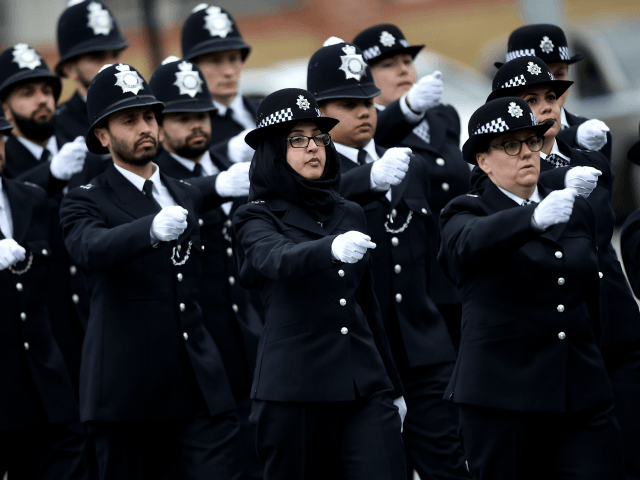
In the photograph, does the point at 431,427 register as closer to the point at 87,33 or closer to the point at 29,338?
the point at 29,338

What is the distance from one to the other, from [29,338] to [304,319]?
197cm

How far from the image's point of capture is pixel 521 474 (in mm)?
5492

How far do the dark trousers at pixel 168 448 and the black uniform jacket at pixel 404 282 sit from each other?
3.34ft

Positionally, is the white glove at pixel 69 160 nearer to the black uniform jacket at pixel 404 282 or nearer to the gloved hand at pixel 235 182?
the gloved hand at pixel 235 182

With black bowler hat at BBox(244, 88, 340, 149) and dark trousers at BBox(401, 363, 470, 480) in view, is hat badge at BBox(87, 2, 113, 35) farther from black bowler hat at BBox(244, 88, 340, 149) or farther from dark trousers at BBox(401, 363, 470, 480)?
dark trousers at BBox(401, 363, 470, 480)

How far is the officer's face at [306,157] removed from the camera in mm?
5773

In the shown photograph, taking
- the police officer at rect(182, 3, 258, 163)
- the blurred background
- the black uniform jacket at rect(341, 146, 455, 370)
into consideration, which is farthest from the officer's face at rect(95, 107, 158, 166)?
the blurred background

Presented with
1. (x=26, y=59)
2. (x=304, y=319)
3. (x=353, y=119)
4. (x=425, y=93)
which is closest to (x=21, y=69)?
(x=26, y=59)

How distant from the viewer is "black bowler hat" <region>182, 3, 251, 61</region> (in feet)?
27.6

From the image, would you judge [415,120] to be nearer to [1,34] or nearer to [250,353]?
[250,353]

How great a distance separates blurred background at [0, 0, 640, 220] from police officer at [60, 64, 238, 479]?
7157mm

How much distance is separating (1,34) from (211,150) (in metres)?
Answer: 16.3

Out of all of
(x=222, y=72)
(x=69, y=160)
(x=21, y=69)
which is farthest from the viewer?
(x=222, y=72)

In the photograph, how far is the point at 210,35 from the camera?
846 cm
